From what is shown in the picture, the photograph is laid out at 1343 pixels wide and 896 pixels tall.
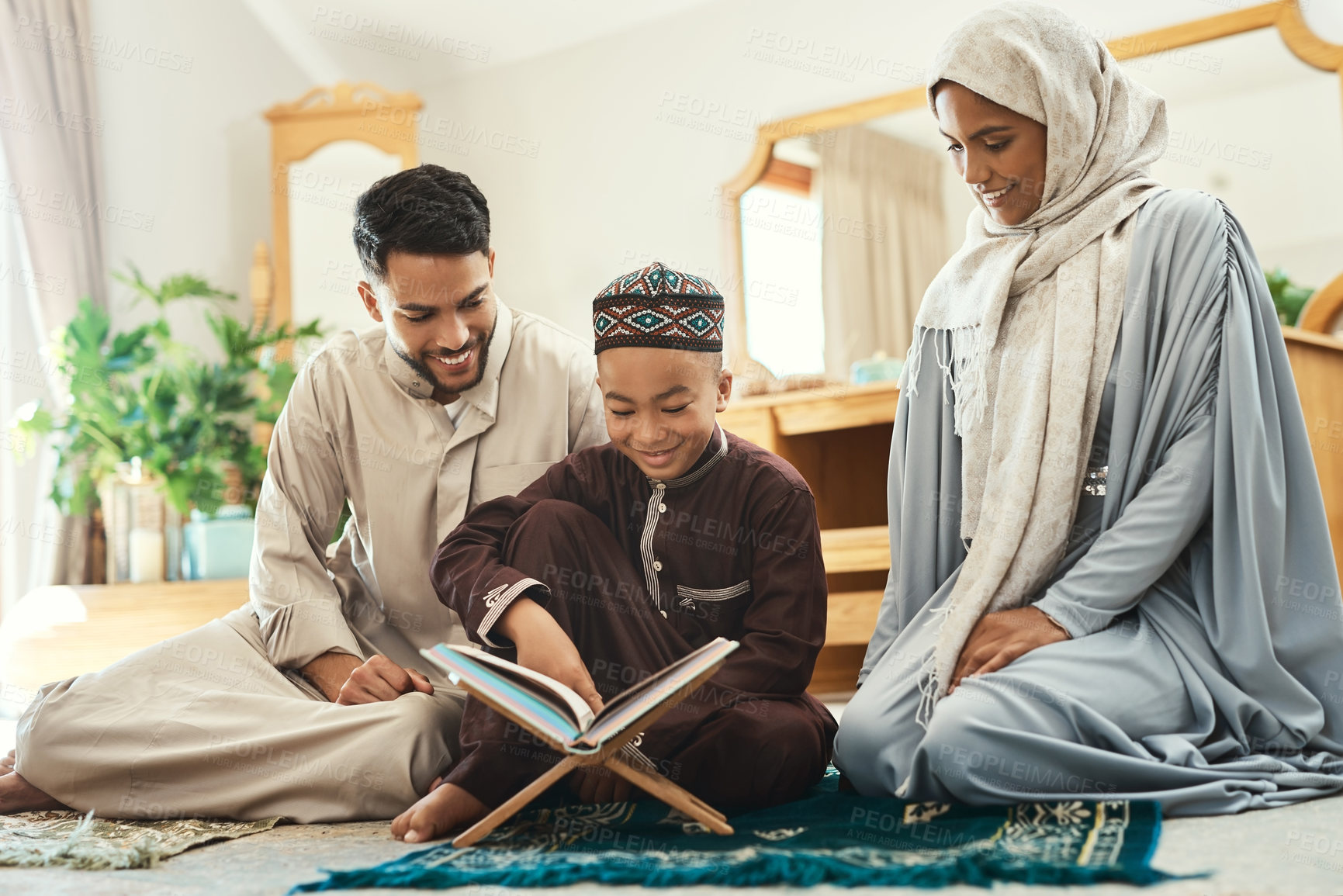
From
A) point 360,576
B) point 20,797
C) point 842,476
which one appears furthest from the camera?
point 842,476

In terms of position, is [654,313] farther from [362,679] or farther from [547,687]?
[362,679]

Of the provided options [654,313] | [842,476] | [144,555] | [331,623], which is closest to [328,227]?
[144,555]

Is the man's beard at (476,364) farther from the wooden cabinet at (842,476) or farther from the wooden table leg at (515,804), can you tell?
the wooden cabinet at (842,476)

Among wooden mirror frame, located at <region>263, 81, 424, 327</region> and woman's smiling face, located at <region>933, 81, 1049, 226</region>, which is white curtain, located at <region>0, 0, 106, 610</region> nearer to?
wooden mirror frame, located at <region>263, 81, 424, 327</region>

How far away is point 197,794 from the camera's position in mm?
1637

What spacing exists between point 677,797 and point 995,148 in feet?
3.44

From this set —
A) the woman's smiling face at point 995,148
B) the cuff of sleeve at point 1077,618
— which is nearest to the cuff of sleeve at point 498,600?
the cuff of sleeve at point 1077,618

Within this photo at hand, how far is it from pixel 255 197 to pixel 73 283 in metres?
0.87

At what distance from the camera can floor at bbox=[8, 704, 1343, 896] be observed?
1031 millimetres

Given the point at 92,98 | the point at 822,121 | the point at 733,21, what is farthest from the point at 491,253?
the point at 92,98

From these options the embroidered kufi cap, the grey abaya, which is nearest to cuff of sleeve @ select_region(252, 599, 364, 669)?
the embroidered kufi cap

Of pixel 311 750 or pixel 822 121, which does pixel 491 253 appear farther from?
pixel 822 121

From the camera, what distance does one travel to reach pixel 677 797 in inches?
51.0

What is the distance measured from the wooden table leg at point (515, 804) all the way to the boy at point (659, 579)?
0.09 metres
